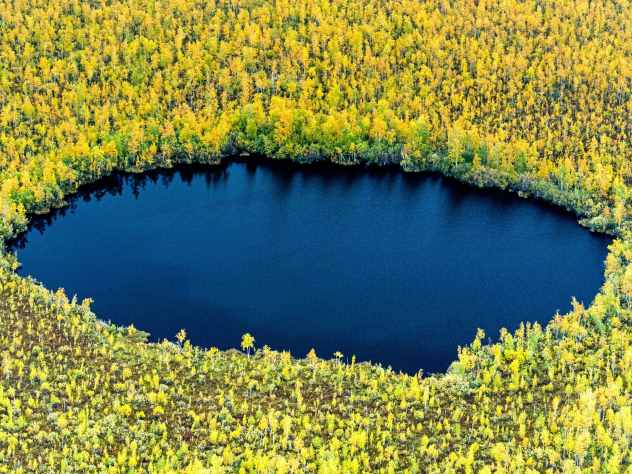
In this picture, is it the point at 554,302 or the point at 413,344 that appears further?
the point at 554,302

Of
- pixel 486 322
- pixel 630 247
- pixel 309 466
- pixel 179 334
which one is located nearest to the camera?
pixel 309 466

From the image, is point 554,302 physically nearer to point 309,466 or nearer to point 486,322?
point 486,322

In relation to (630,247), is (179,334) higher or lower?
lower

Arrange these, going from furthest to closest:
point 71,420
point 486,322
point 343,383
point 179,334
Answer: point 486,322
point 179,334
point 343,383
point 71,420

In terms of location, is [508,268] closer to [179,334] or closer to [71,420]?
[179,334]

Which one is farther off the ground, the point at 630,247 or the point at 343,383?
the point at 630,247

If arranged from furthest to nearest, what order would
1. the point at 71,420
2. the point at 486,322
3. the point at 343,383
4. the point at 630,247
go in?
1. the point at 630,247
2. the point at 486,322
3. the point at 343,383
4. the point at 71,420

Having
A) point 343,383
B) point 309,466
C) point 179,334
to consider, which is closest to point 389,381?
point 343,383

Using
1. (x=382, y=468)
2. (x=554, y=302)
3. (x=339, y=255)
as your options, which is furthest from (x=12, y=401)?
(x=554, y=302)

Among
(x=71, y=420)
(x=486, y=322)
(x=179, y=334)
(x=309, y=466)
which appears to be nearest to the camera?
(x=309, y=466)
